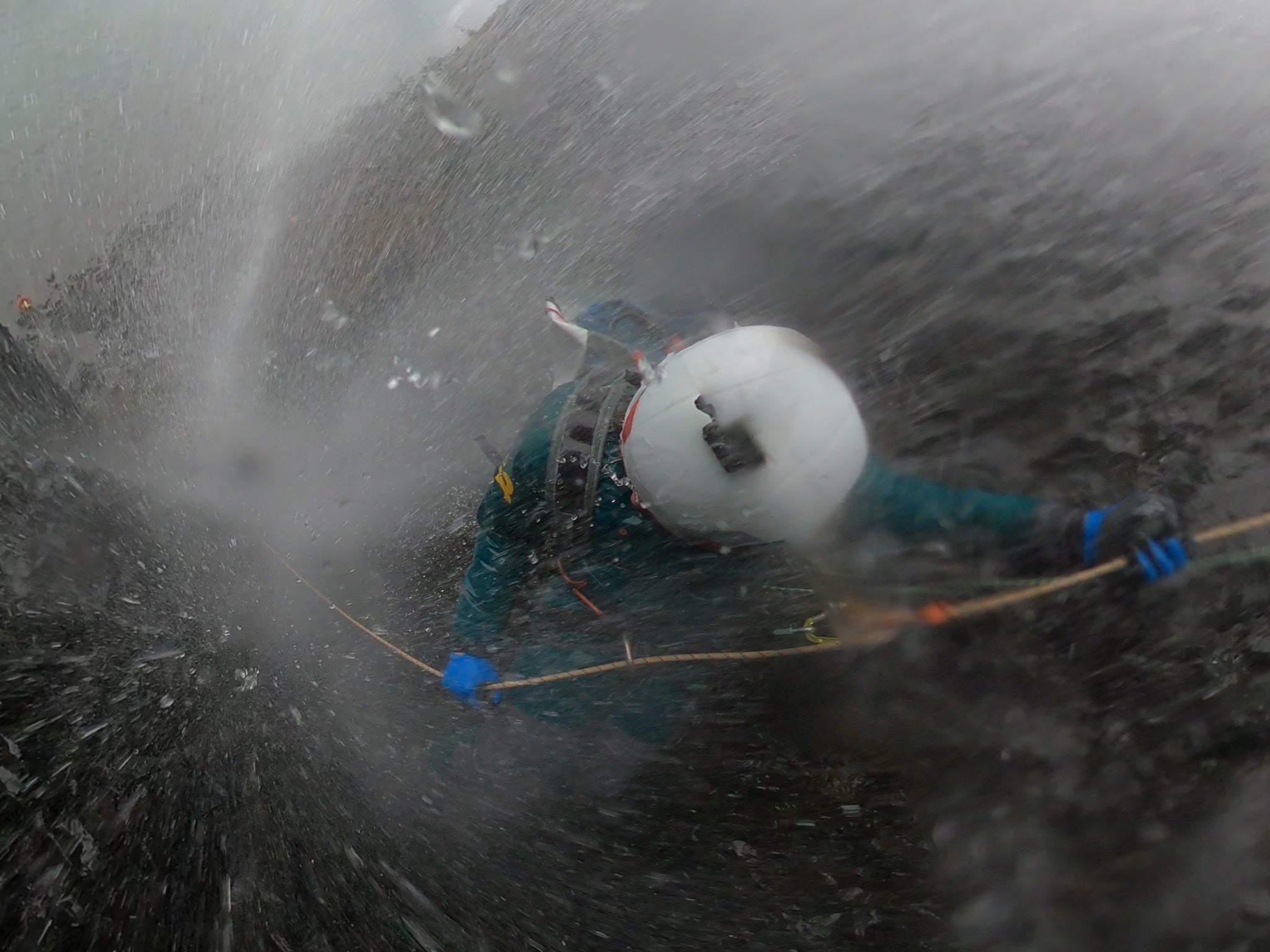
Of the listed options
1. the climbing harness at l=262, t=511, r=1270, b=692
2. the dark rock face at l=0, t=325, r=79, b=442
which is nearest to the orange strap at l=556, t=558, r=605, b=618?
the climbing harness at l=262, t=511, r=1270, b=692

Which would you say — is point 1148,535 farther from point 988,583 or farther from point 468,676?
point 468,676

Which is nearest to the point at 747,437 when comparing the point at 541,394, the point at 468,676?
the point at 468,676

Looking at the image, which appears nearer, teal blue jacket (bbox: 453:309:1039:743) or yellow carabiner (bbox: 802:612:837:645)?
teal blue jacket (bbox: 453:309:1039:743)

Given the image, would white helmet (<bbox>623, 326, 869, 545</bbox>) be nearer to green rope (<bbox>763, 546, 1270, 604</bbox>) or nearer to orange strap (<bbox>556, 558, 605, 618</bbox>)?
orange strap (<bbox>556, 558, 605, 618</bbox>)

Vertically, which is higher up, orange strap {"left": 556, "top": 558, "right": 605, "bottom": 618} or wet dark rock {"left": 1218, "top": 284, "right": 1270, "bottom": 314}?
wet dark rock {"left": 1218, "top": 284, "right": 1270, "bottom": 314}

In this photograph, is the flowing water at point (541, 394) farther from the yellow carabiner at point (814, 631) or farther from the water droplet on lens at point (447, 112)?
the yellow carabiner at point (814, 631)

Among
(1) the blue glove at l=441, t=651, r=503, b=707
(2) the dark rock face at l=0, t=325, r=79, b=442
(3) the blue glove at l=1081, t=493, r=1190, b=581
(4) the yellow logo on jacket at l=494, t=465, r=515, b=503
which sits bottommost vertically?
(3) the blue glove at l=1081, t=493, r=1190, b=581

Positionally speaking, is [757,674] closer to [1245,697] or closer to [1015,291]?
[1245,697]
